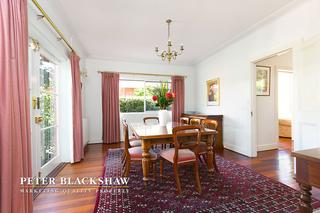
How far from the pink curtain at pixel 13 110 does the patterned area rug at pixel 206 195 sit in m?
0.80

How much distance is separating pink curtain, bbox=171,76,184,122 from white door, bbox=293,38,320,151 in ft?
10.6

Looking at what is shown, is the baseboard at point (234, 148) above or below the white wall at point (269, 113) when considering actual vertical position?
below

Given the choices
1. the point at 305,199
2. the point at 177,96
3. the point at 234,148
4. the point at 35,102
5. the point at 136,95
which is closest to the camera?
the point at 305,199

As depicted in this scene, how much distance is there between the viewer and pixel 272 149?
387cm

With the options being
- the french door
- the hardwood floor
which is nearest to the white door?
Answer: the hardwood floor

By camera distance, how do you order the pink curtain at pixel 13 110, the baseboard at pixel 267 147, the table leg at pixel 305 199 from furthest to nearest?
the baseboard at pixel 267 147 → the pink curtain at pixel 13 110 → the table leg at pixel 305 199

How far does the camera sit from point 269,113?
3957 millimetres

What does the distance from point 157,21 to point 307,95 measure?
258 cm

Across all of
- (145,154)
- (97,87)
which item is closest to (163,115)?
(145,154)

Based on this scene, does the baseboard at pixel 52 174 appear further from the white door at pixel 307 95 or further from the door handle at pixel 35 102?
the white door at pixel 307 95

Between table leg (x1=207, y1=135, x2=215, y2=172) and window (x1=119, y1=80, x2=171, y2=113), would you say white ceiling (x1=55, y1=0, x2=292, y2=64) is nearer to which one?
window (x1=119, y1=80, x2=171, y2=113)

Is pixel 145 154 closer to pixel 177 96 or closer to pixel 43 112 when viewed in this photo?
pixel 43 112

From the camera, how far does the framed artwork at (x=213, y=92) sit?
14.4ft

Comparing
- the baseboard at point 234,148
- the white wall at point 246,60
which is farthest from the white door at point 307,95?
the baseboard at point 234,148
